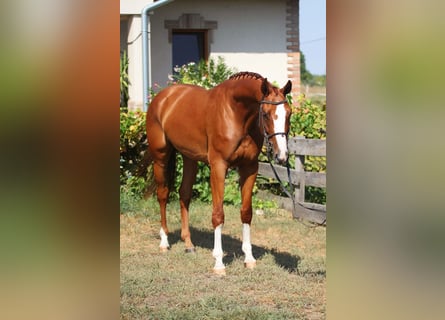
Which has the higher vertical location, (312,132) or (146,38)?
(146,38)

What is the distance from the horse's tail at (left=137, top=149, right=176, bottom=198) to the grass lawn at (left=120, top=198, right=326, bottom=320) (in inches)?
18.8

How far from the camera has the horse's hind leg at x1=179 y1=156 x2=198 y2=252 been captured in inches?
263

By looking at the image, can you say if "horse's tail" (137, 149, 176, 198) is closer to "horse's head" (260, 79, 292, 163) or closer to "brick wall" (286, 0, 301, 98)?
"horse's head" (260, 79, 292, 163)

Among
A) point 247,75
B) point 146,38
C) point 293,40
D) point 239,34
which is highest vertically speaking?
point 239,34

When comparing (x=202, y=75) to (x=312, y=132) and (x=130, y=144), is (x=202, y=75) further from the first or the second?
(x=312, y=132)

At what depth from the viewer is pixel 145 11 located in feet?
36.9

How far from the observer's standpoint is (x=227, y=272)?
5617 millimetres

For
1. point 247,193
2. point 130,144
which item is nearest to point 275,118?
point 247,193

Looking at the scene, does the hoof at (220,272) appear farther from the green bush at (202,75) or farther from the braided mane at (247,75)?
the green bush at (202,75)

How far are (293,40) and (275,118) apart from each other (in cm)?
878

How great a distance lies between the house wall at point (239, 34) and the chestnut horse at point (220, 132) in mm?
6152

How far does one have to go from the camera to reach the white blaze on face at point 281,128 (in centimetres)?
508
